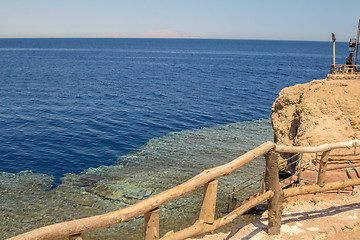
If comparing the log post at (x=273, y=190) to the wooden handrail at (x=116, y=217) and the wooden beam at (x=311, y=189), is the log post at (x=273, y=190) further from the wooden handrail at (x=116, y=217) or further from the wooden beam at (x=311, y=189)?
the wooden handrail at (x=116, y=217)

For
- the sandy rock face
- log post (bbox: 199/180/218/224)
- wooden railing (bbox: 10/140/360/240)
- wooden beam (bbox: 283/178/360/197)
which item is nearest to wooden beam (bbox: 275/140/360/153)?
wooden railing (bbox: 10/140/360/240)

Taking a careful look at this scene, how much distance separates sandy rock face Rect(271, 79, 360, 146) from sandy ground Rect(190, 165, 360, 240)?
5.61m

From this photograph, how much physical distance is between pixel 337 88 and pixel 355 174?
623cm

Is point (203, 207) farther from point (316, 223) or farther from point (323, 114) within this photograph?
point (323, 114)

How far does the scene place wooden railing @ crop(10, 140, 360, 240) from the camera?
333cm

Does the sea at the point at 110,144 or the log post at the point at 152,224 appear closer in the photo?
the log post at the point at 152,224

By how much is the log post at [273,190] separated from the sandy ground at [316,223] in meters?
0.23

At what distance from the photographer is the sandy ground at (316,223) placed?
600 cm

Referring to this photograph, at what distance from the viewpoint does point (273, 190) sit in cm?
578

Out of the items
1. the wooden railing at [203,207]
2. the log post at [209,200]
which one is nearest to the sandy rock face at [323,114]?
the wooden railing at [203,207]

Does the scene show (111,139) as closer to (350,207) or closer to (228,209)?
(228,209)

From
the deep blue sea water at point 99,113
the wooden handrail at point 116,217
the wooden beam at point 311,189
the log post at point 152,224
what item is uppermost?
the wooden handrail at point 116,217

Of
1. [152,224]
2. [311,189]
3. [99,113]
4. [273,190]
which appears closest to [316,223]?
[311,189]

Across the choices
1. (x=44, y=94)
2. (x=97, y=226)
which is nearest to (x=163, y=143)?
(x=97, y=226)
